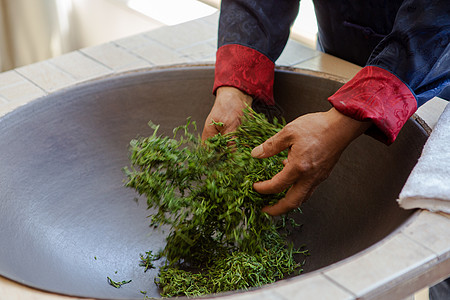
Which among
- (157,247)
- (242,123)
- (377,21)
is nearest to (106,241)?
(157,247)

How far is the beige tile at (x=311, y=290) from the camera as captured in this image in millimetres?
601

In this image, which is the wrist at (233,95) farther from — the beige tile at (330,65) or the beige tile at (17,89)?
the beige tile at (17,89)

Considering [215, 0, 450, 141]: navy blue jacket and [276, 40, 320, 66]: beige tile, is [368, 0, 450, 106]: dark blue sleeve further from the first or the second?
[276, 40, 320, 66]: beige tile

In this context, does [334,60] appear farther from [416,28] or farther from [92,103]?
[92,103]

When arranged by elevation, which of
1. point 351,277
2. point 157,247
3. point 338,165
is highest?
point 351,277

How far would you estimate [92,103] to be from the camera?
1115 mm

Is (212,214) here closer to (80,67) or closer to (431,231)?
(431,231)

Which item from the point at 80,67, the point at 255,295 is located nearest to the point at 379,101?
the point at 255,295

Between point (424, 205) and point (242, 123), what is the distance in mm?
401

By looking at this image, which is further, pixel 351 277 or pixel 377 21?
pixel 377 21

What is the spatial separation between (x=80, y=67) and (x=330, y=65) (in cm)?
63

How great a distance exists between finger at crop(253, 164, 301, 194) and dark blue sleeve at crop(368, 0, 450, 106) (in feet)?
0.76

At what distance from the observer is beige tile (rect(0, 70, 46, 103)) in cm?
119

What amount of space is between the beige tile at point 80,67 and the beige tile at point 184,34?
213 mm
